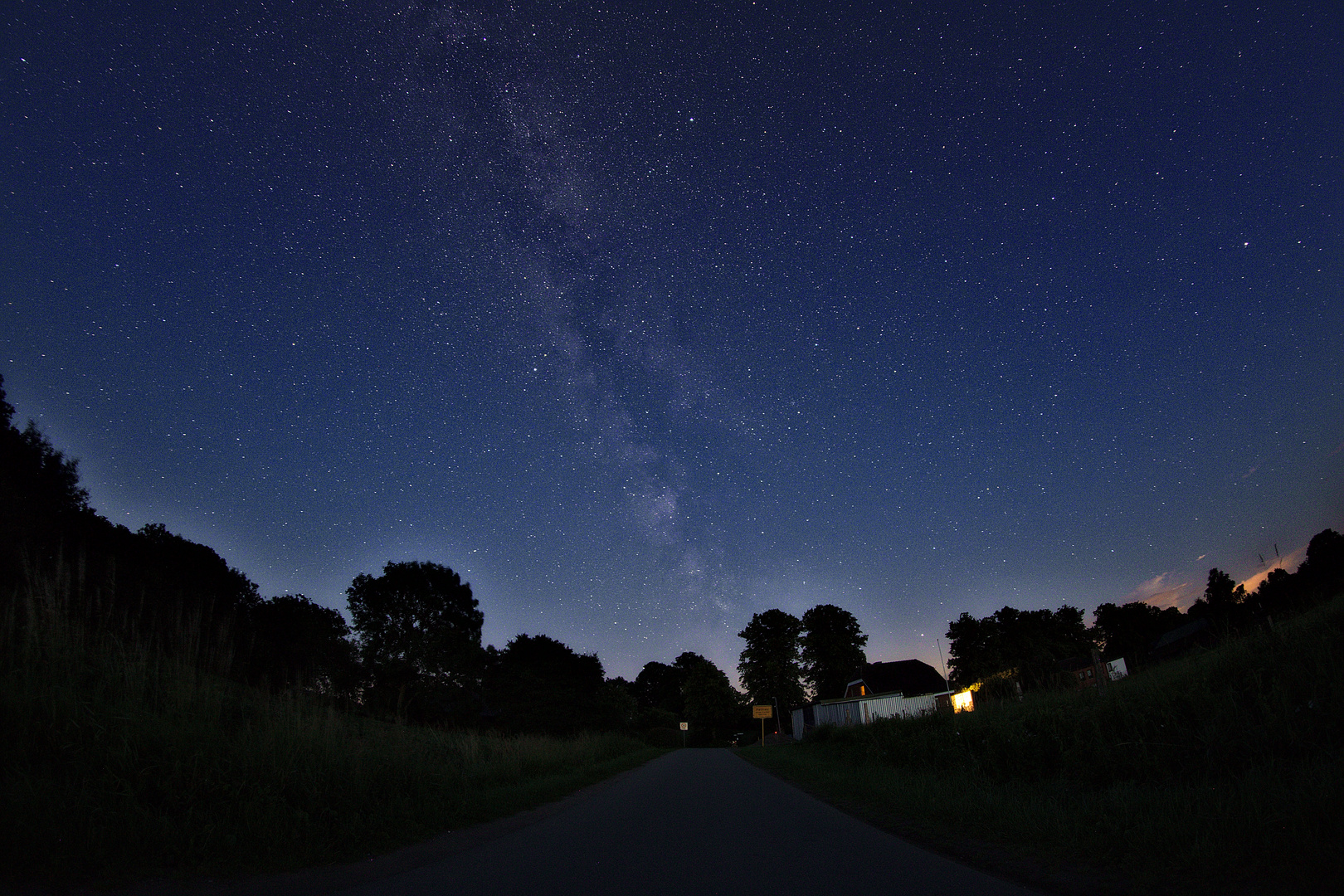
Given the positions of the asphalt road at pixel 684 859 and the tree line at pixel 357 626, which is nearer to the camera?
the asphalt road at pixel 684 859

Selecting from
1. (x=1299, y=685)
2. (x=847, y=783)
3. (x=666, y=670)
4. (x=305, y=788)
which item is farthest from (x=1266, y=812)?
(x=666, y=670)

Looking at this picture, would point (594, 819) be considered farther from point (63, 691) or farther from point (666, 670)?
point (666, 670)

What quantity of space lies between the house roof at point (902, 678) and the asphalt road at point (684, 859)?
4955 cm

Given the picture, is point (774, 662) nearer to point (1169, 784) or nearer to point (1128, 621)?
point (1128, 621)

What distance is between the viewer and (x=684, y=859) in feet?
20.3

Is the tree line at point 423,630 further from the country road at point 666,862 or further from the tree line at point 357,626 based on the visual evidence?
the country road at point 666,862

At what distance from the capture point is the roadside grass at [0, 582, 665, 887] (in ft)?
16.6

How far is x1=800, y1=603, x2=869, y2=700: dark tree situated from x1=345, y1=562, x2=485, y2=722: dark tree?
33.0 metres

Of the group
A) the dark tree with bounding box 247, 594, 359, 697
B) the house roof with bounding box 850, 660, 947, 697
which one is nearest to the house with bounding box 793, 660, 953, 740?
the house roof with bounding box 850, 660, 947, 697

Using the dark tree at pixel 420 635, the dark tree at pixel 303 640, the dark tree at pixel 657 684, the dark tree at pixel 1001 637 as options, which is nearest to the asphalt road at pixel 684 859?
the dark tree at pixel 303 640

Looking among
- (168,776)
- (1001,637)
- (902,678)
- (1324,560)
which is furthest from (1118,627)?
(168,776)

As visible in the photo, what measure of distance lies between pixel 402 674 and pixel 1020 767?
4521 centimetres

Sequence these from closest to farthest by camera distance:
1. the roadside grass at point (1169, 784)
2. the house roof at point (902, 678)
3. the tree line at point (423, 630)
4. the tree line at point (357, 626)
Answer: the roadside grass at point (1169, 784)
the tree line at point (423, 630)
the tree line at point (357, 626)
the house roof at point (902, 678)

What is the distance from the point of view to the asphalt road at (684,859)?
4957mm
